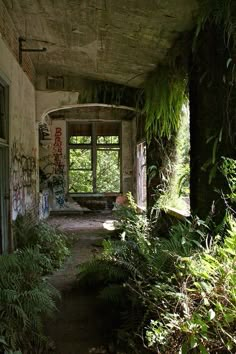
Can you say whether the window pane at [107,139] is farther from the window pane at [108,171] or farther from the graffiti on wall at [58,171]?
the graffiti on wall at [58,171]

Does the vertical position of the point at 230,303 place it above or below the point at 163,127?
below

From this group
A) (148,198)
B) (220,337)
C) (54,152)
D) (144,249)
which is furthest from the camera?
(54,152)

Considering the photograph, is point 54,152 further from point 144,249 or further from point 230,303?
point 230,303

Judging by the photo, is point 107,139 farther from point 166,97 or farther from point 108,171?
point 166,97

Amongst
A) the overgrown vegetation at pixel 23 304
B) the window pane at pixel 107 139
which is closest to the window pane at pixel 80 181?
the window pane at pixel 107 139

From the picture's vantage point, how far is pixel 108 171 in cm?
1293

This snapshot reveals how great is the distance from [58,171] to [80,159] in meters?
0.84

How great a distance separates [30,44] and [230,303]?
557cm

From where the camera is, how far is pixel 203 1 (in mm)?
3385

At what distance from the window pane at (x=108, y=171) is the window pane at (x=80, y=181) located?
0.30 metres

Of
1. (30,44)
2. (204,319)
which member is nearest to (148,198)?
(30,44)

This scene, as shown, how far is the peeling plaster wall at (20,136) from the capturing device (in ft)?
18.5

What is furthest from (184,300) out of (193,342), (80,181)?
(80,181)

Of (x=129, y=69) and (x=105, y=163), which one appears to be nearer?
(x=129, y=69)
